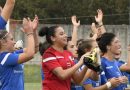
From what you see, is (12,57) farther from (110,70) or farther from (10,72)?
(110,70)

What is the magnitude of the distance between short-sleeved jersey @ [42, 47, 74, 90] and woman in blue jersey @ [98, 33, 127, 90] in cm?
66

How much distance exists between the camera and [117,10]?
4512 centimetres

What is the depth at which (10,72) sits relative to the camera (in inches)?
287

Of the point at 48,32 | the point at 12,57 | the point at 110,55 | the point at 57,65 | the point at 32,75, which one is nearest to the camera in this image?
the point at 12,57

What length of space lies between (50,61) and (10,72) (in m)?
0.54

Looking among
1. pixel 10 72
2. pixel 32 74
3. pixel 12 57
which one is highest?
pixel 12 57

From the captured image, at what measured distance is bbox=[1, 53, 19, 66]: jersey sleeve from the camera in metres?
7.06

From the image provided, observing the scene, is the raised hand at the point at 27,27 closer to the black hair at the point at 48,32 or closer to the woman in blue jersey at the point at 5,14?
the black hair at the point at 48,32

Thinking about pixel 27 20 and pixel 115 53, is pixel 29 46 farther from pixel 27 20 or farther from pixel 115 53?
pixel 115 53

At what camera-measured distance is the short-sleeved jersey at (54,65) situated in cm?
728

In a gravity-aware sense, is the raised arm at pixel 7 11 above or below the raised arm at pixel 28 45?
above

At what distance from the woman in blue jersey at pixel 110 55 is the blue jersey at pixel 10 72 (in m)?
1.22

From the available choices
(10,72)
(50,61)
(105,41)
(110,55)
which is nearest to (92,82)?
(110,55)

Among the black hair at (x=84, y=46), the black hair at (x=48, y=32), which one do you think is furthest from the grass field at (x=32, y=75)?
the black hair at (x=48, y=32)
